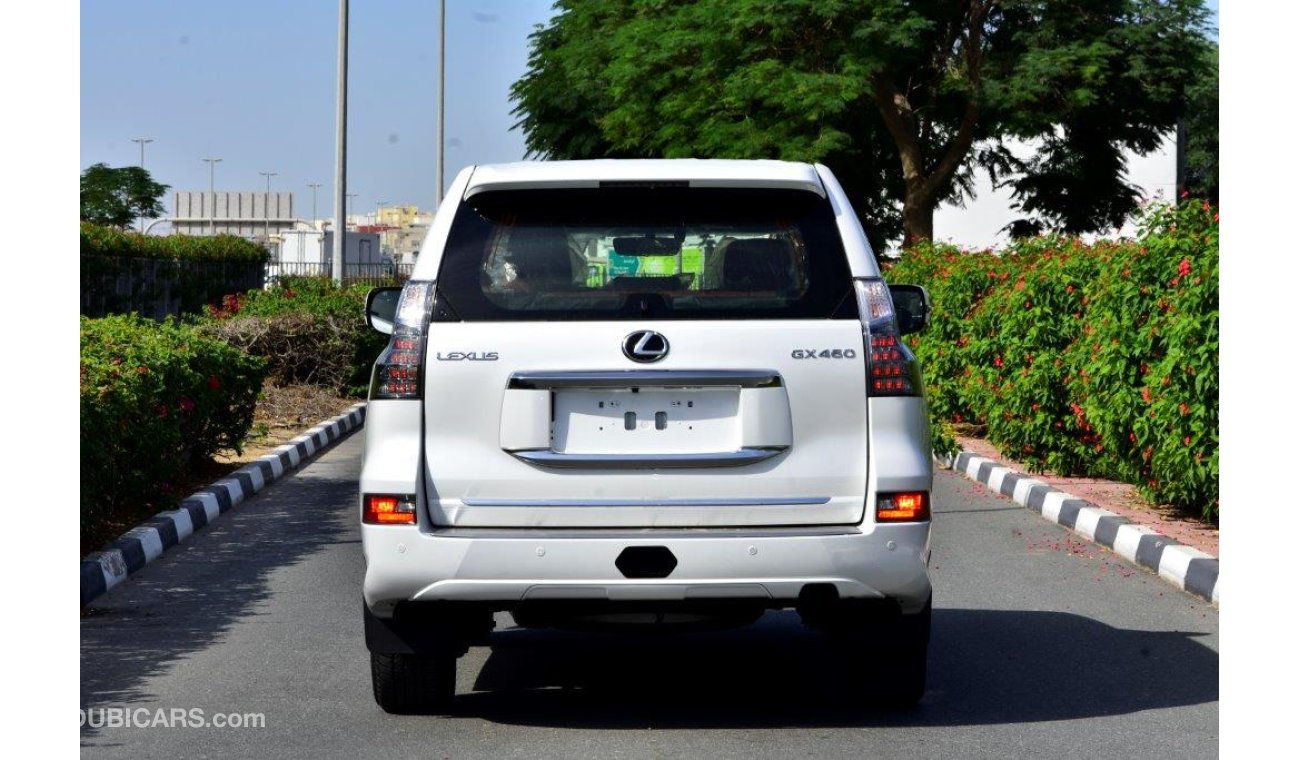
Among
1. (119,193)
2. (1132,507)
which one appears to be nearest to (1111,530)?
(1132,507)

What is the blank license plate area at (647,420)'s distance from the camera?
5723 mm

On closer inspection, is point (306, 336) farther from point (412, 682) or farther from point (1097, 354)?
point (412, 682)

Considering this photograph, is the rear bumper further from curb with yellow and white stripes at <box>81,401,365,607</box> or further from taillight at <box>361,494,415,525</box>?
curb with yellow and white stripes at <box>81,401,365,607</box>

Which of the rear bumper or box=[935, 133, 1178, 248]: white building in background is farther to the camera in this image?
box=[935, 133, 1178, 248]: white building in background

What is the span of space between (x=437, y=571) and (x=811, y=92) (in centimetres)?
3189

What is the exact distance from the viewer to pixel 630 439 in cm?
573

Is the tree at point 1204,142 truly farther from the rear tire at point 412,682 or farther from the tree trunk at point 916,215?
the rear tire at point 412,682

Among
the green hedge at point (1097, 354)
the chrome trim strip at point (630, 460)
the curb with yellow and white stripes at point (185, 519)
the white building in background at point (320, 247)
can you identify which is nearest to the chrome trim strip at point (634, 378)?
the chrome trim strip at point (630, 460)

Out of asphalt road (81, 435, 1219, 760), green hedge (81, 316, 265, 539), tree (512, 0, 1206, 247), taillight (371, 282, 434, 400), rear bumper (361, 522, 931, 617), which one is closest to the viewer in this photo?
rear bumper (361, 522, 931, 617)

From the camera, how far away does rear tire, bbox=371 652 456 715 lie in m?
6.31

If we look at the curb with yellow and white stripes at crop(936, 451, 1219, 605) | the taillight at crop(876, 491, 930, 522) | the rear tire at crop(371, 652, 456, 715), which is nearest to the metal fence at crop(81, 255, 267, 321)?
the curb with yellow and white stripes at crop(936, 451, 1219, 605)

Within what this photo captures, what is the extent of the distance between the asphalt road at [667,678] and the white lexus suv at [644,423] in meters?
0.40

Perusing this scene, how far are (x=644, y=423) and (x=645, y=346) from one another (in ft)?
0.72
